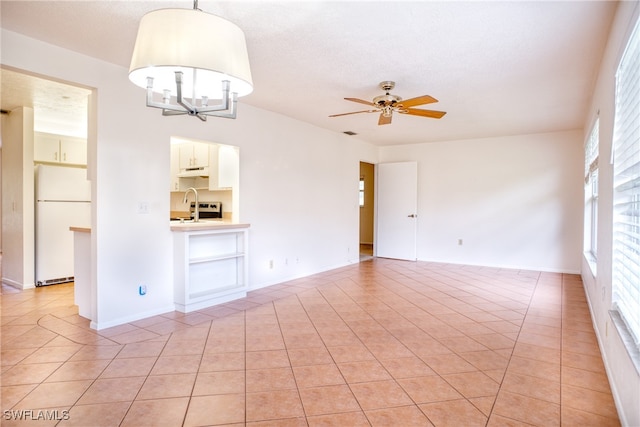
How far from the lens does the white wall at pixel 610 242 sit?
1.65 m

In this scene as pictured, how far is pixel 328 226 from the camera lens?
235 inches

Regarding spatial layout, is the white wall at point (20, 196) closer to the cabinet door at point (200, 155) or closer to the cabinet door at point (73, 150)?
the cabinet door at point (73, 150)

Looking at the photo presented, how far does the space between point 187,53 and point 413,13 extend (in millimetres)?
1552

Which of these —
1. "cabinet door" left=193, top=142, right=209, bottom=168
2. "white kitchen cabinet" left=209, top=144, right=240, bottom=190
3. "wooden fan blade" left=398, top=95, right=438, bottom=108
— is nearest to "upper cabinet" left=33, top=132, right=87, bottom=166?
"cabinet door" left=193, top=142, right=209, bottom=168

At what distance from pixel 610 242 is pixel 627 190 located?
1.64 feet

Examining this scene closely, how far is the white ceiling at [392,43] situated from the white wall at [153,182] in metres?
0.25

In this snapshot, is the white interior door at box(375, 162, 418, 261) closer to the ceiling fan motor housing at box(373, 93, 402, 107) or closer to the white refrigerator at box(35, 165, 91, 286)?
the ceiling fan motor housing at box(373, 93, 402, 107)

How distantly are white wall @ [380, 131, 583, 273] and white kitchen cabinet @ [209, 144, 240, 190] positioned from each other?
3.89 metres

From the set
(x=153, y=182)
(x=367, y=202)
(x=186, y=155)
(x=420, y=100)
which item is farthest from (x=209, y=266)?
(x=367, y=202)

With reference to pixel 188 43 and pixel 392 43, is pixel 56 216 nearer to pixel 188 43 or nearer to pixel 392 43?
pixel 188 43

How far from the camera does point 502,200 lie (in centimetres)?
627

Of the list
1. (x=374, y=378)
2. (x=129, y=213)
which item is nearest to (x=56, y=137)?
(x=129, y=213)

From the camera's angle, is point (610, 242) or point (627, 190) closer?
point (627, 190)

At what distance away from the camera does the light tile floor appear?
192cm
